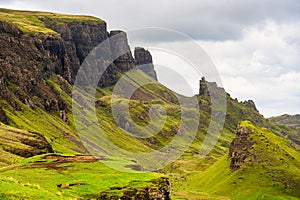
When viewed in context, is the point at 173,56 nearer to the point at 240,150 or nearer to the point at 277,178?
the point at 277,178

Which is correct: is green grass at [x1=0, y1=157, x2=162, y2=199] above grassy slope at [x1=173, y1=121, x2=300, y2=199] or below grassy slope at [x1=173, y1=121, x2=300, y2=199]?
above

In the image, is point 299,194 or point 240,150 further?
point 240,150

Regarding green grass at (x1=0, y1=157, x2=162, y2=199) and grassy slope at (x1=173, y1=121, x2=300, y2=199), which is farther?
grassy slope at (x1=173, y1=121, x2=300, y2=199)

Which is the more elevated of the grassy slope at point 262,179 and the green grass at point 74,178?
Answer: the green grass at point 74,178

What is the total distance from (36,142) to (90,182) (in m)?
107

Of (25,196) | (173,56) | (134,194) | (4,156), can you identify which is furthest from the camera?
(4,156)

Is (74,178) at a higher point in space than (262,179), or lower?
higher

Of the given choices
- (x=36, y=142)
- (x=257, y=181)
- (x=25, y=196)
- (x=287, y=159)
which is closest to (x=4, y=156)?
(x=36, y=142)

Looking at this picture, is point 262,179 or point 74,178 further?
point 262,179

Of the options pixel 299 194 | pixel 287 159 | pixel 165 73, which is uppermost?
pixel 165 73

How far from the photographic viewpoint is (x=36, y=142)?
159875 mm

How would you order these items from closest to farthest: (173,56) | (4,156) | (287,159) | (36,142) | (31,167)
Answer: (173,56) < (31,167) < (4,156) < (36,142) < (287,159)

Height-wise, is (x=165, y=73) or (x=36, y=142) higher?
(x=165, y=73)

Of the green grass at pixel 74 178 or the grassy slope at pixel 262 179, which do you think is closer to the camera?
the green grass at pixel 74 178
